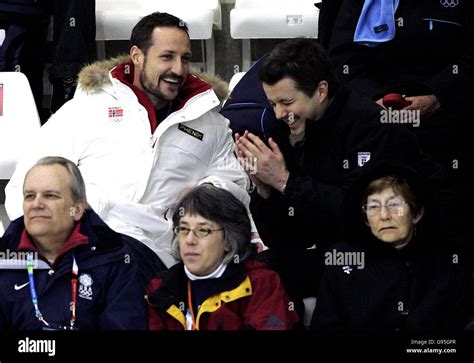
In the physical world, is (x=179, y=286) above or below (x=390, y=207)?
below

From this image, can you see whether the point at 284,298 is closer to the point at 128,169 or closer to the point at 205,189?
the point at 205,189

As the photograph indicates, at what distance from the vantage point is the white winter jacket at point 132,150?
3791mm

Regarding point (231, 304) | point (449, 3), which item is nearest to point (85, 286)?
point (231, 304)

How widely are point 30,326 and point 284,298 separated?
0.62m

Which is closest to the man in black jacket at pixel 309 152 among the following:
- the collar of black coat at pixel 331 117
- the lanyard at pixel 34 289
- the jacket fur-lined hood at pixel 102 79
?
the collar of black coat at pixel 331 117

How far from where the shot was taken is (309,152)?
352 cm

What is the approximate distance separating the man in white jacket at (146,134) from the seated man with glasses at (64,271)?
48cm

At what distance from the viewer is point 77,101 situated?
394 cm

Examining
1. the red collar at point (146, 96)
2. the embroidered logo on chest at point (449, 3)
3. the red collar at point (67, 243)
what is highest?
the embroidered logo on chest at point (449, 3)

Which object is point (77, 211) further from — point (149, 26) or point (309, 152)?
point (149, 26)

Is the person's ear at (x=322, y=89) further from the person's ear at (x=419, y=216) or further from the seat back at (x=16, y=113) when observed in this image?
the seat back at (x=16, y=113)

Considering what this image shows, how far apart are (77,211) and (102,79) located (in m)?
0.77

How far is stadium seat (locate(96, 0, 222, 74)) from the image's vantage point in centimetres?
466

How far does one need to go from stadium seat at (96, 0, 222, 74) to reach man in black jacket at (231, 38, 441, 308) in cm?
113
